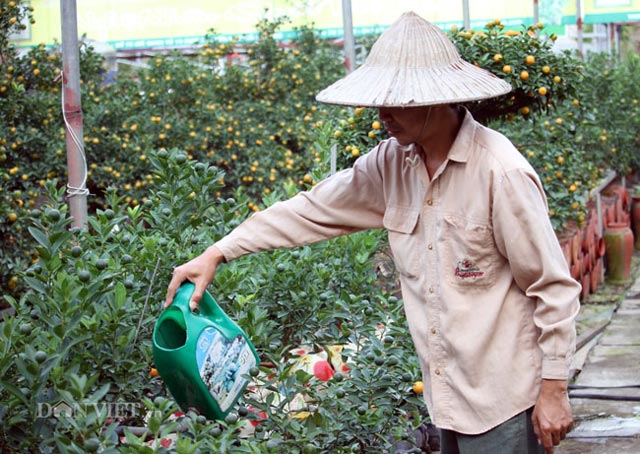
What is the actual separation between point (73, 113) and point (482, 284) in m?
2.62

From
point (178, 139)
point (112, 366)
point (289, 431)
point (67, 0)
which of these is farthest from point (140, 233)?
point (178, 139)

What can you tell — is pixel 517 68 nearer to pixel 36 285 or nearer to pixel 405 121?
pixel 405 121

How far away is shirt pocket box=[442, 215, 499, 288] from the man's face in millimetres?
227

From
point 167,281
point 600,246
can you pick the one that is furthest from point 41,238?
point 600,246

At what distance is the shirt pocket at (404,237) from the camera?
2441 mm

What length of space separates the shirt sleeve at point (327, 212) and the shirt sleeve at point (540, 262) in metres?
0.46

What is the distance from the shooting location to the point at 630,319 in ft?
26.9

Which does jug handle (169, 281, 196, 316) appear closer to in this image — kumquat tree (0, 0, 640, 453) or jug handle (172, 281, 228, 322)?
jug handle (172, 281, 228, 322)

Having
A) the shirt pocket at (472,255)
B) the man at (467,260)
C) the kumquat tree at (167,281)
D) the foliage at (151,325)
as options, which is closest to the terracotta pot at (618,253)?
the kumquat tree at (167,281)

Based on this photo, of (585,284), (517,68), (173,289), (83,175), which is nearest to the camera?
(173,289)

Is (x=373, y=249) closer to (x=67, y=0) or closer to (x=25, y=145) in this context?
(x=67, y=0)

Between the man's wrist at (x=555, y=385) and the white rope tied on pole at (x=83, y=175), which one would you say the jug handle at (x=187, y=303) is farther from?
the white rope tied on pole at (x=83, y=175)

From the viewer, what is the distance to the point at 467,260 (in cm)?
233

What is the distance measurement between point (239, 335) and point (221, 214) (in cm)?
126
